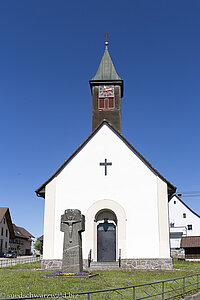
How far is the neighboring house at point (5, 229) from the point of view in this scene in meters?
50.3

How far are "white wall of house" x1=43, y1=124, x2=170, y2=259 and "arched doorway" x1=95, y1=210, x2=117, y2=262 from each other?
0.65 meters

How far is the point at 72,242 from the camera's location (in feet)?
49.6

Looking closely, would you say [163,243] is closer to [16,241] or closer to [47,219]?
[47,219]

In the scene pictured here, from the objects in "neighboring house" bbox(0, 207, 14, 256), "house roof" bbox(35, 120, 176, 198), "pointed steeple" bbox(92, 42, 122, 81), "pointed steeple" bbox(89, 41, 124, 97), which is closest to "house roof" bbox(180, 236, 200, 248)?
"house roof" bbox(35, 120, 176, 198)

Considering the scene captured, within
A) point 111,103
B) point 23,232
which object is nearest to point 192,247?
point 111,103

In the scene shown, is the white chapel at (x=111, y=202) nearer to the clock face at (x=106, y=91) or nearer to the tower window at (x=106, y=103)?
the tower window at (x=106, y=103)

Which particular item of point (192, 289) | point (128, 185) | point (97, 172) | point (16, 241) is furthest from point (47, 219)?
point (16, 241)

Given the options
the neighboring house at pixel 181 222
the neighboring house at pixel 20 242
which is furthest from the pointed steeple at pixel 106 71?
the neighboring house at pixel 20 242

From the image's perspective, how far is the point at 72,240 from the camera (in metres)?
15.1

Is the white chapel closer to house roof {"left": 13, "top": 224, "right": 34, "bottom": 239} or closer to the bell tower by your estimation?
the bell tower

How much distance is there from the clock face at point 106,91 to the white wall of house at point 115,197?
4.86 metres

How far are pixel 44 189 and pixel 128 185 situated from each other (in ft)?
19.1

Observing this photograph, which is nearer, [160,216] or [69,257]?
[69,257]

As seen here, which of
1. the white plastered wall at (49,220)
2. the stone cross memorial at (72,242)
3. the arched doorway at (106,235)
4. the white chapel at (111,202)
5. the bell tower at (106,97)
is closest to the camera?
the stone cross memorial at (72,242)
